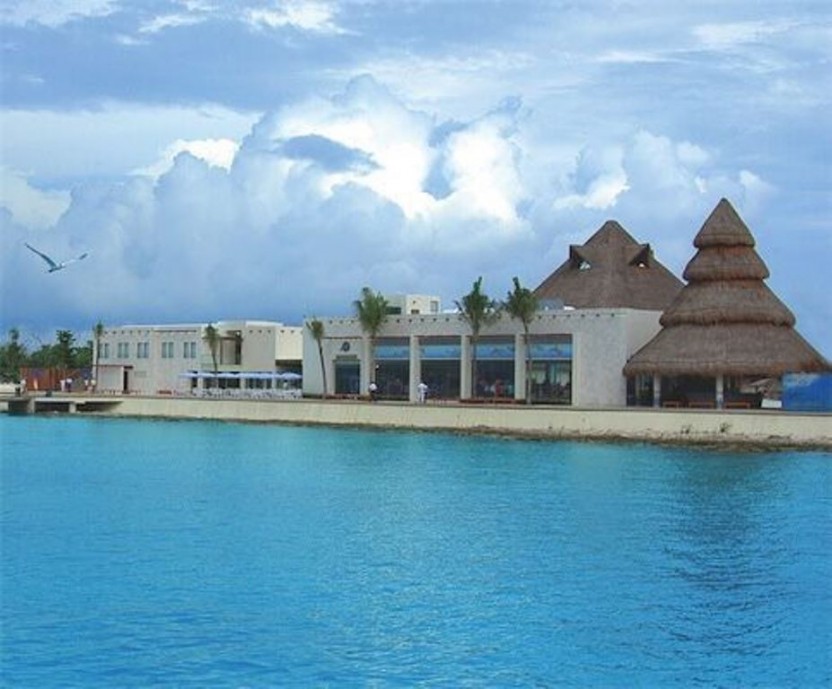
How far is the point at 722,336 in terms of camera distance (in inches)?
3054

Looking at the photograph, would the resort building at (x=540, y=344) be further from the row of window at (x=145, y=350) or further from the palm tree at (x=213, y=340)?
the row of window at (x=145, y=350)

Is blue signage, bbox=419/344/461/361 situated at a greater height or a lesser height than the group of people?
greater

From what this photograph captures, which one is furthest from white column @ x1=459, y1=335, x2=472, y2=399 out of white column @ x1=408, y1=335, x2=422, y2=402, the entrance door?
the entrance door

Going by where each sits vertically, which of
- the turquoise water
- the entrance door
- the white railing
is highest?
the entrance door

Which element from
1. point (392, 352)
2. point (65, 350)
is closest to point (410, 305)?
point (392, 352)

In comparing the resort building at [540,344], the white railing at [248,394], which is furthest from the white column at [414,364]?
the white railing at [248,394]

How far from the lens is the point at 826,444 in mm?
63906

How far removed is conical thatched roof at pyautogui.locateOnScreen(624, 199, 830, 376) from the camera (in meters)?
76.4

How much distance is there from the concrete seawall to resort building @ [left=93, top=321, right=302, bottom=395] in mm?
9094

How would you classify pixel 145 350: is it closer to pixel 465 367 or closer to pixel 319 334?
pixel 319 334

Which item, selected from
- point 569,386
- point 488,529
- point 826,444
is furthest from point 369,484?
point 569,386

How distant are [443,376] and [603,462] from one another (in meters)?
33.0

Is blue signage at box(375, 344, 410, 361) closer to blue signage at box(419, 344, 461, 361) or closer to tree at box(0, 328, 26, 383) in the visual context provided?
blue signage at box(419, 344, 461, 361)

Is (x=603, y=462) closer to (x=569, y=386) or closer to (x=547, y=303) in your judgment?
(x=569, y=386)
